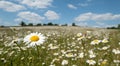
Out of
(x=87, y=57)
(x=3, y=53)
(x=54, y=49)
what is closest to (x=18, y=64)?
(x=3, y=53)

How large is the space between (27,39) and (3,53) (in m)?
3.33

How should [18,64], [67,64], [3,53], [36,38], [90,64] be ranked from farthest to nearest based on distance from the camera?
[3,53] < [18,64] < [67,64] < [90,64] < [36,38]

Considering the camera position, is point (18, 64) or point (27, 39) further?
point (18, 64)

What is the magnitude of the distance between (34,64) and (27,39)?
1852 millimetres

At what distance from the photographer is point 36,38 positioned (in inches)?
163

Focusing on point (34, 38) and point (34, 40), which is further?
point (34, 38)

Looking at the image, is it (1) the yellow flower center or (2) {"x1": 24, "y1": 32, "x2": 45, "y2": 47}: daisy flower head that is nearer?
(2) {"x1": 24, "y1": 32, "x2": 45, "y2": 47}: daisy flower head

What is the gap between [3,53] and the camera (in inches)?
291

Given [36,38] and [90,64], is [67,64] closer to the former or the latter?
[90,64]

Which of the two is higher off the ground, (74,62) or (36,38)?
(36,38)

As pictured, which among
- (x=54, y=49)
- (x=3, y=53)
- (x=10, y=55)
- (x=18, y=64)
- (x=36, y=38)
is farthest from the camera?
(x=54, y=49)

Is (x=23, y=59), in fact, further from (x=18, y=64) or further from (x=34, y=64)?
(x=34, y=64)

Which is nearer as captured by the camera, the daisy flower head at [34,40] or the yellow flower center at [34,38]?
the daisy flower head at [34,40]

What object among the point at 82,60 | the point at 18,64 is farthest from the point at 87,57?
the point at 18,64
